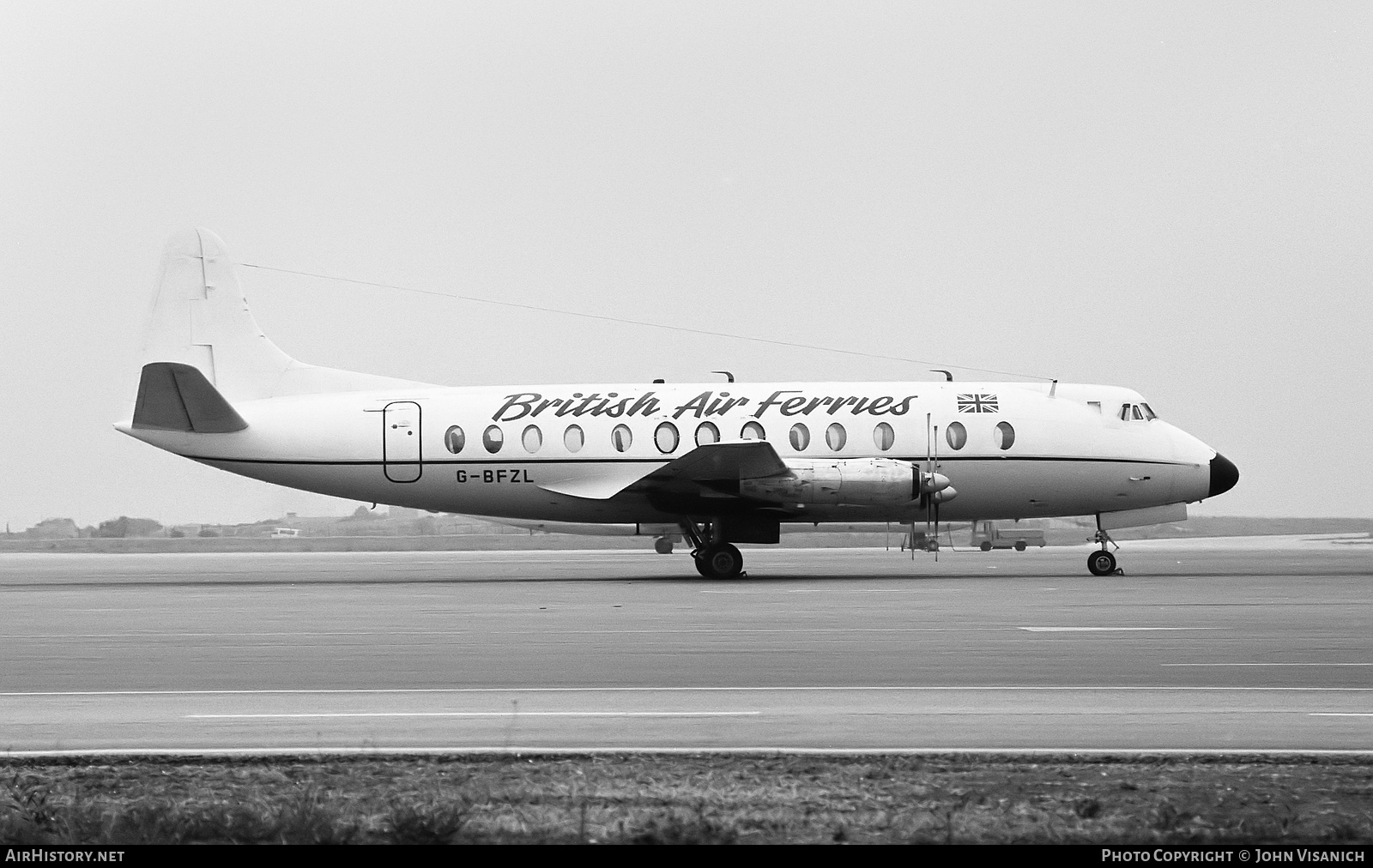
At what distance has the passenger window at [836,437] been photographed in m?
30.3

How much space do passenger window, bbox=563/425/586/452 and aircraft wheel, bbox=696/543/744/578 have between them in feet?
12.3

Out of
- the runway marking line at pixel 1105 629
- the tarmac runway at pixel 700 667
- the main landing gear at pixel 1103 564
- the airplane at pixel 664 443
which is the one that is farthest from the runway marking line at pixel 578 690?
the main landing gear at pixel 1103 564

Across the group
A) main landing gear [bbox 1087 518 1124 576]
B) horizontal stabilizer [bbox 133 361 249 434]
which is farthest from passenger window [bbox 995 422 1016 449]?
horizontal stabilizer [bbox 133 361 249 434]

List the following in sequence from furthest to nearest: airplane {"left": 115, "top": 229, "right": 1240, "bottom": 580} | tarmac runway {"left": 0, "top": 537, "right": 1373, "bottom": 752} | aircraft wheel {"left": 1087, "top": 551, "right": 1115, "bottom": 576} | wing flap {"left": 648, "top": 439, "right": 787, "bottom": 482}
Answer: airplane {"left": 115, "top": 229, "right": 1240, "bottom": 580}, aircraft wheel {"left": 1087, "top": 551, "right": 1115, "bottom": 576}, wing flap {"left": 648, "top": 439, "right": 787, "bottom": 482}, tarmac runway {"left": 0, "top": 537, "right": 1373, "bottom": 752}

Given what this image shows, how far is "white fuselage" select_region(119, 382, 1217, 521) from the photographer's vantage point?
30234 mm

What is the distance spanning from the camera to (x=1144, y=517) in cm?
3167

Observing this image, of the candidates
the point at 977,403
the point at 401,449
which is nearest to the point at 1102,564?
the point at 977,403

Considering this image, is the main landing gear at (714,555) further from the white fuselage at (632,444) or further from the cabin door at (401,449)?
the cabin door at (401,449)

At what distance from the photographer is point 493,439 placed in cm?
3031

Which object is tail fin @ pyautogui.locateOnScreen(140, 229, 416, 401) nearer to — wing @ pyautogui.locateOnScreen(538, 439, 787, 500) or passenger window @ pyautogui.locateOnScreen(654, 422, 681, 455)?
wing @ pyautogui.locateOnScreen(538, 439, 787, 500)

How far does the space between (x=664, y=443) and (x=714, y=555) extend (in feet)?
9.05

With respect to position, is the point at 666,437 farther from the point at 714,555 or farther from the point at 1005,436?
the point at 1005,436

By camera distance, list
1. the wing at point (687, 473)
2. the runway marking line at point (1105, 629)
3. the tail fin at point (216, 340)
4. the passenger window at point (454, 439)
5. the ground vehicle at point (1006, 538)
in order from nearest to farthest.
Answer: the runway marking line at point (1105, 629) → the wing at point (687, 473) → the passenger window at point (454, 439) → the tail fin at point (216, 340) → the ground vehicle at point (1006, 538)

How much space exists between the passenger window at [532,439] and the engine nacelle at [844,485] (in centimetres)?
473
